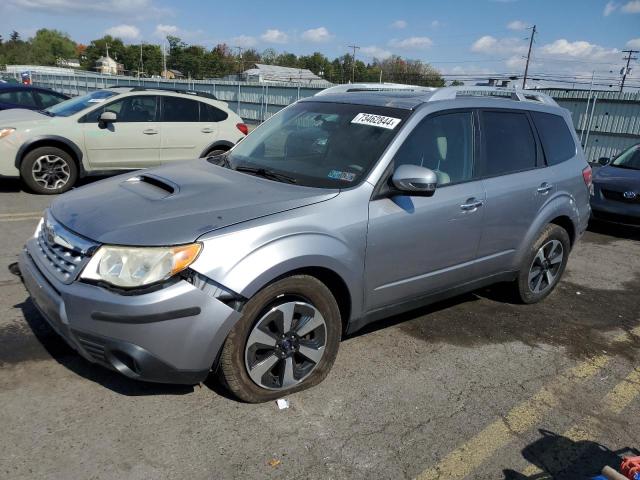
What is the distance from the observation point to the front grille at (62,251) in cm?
276

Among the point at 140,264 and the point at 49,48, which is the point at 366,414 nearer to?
the point at 140,264

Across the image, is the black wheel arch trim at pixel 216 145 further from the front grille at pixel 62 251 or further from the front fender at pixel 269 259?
the front fender at pixel 269 259

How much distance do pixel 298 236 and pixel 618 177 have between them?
746 cm

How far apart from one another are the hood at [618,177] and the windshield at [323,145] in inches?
243

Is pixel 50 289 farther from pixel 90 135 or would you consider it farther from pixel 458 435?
pixel 90 135

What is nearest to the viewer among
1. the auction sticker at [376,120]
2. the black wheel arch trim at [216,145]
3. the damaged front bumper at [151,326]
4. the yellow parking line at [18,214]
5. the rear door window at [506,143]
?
the damaged front bumper at [151,326]

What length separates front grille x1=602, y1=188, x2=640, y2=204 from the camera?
812cm

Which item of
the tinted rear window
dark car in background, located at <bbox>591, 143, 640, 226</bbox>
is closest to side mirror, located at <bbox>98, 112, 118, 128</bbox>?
the tinted rear window

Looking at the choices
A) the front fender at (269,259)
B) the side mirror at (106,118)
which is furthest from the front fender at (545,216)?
the side mirror at (106,118)

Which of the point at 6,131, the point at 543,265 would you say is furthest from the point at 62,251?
the point at 6,131

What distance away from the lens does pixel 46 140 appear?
798 centimetres

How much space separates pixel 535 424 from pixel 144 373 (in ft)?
7.34

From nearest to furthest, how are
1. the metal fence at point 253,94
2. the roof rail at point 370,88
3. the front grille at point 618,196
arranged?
the roof rail at point 370,88
the front grille at point 618,196
the metal fence at point 253,94

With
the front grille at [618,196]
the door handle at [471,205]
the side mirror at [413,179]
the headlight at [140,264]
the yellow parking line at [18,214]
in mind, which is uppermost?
the side mirror at [413,179]
